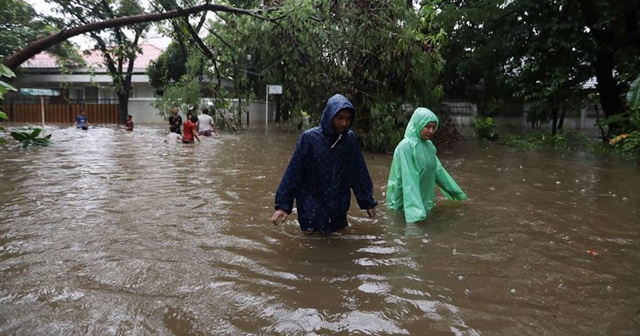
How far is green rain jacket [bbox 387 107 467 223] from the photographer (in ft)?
17.2

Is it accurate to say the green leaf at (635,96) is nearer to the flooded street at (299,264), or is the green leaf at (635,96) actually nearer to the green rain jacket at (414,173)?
the flooded street at (299,264)

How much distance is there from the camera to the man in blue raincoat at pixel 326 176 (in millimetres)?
4332

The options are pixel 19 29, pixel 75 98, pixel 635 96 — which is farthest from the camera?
pixel 75 98

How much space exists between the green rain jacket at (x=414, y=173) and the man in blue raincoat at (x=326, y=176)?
763 millimetres

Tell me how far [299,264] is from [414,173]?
77.4 inches

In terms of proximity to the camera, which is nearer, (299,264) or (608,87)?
(299,264)

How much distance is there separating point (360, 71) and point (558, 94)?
941 cm

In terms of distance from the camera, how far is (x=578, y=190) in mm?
7707

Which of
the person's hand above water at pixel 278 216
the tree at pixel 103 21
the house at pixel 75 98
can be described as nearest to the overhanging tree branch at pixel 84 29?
the tree at pixel 103 21

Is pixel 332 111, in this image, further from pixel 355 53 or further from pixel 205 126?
pixel 205 126

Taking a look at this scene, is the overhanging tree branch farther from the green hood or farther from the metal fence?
the metal fence

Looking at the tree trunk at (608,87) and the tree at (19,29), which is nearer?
the tree at (19,29)

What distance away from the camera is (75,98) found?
115 feet

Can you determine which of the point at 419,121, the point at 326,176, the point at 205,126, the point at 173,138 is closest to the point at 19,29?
the point at 173,138
